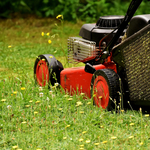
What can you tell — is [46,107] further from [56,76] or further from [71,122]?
[56,76]

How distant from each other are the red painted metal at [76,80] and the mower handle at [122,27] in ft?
0.48

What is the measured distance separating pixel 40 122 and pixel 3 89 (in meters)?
0.85

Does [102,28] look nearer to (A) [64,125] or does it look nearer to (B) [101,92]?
(B) [101,92]

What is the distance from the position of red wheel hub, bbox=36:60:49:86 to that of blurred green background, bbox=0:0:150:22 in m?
3.72

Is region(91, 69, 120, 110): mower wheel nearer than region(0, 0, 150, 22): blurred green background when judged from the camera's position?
Yes

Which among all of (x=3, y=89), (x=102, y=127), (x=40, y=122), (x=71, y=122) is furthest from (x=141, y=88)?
(x=3, y=89)

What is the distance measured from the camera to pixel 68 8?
7.19 m

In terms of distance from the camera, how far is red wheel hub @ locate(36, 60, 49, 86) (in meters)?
3.23

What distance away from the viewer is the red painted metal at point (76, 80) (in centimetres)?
297

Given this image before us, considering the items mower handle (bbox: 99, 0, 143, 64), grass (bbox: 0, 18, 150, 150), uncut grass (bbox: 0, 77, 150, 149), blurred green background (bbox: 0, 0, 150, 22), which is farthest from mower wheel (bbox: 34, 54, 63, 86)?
blurred green background (bbox: 0, 0, 150, 22)

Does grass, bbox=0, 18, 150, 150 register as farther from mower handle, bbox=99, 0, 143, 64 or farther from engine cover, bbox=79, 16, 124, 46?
engine cover, bbox=79, 16, 124, 46

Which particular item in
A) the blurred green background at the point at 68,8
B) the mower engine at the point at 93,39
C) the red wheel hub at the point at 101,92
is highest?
the blurred green background at the point at 68,8

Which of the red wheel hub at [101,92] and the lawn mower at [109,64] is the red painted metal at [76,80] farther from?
the red wheel hub at [101,92]

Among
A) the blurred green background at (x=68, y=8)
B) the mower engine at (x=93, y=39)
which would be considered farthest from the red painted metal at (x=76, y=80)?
the blurred green background at (x=68, y=8)
